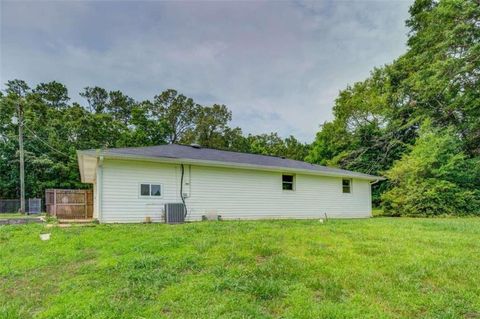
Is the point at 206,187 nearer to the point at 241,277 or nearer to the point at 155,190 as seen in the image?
the point at 155,190

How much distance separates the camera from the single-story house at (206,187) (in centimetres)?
989

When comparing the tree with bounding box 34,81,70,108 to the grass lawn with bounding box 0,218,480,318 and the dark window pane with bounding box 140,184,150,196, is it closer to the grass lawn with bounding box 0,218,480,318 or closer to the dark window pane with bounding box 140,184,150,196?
the dark window pane with bounding box 140,184,150,196

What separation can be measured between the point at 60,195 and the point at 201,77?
9.97 m

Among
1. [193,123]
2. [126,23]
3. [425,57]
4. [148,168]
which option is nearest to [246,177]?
[148,168]

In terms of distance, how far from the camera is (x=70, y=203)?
14.6 m

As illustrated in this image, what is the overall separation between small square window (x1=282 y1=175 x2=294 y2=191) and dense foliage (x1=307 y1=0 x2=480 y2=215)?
280 inches

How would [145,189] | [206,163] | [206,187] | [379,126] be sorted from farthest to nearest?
[379,126]
[206,187]
[206,163]
[145,189]

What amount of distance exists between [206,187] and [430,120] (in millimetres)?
15985

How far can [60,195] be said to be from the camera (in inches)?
562

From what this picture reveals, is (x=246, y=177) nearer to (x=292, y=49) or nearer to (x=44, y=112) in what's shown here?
(x=292, y=49)

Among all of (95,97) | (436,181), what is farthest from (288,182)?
(95,97)

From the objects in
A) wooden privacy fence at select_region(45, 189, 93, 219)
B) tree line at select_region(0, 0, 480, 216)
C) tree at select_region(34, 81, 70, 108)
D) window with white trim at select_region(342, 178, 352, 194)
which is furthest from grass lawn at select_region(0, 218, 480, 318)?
tree at select_region(34, 81, 70, 108)

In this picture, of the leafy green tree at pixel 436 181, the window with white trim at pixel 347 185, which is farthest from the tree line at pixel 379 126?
the window with white trim at pixel 347 185

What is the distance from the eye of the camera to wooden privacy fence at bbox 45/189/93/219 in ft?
46.4
